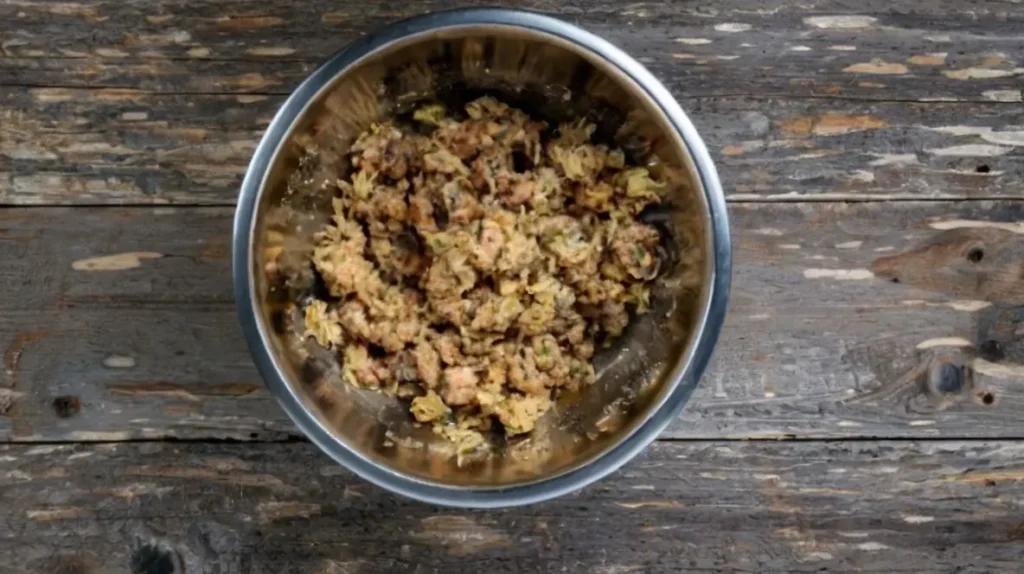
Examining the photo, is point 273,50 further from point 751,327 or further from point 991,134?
point 991,134

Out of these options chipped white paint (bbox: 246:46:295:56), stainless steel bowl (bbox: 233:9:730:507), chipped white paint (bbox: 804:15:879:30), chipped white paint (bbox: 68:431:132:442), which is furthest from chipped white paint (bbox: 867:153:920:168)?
chipped white paint (bbox: 68:431:132:442)

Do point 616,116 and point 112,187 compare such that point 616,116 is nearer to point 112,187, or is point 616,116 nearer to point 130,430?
point 112,187

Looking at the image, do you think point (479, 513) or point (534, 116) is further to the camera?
point (479, 513)

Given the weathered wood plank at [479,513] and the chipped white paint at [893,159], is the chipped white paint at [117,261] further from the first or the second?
the chipped white paint at [893,159]

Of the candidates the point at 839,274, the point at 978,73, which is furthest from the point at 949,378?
the point at 978,73

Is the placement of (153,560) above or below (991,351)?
below

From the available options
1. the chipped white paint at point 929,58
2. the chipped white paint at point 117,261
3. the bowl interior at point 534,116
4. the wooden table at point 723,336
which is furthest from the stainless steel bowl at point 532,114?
the chipped white paint at point 929,58
